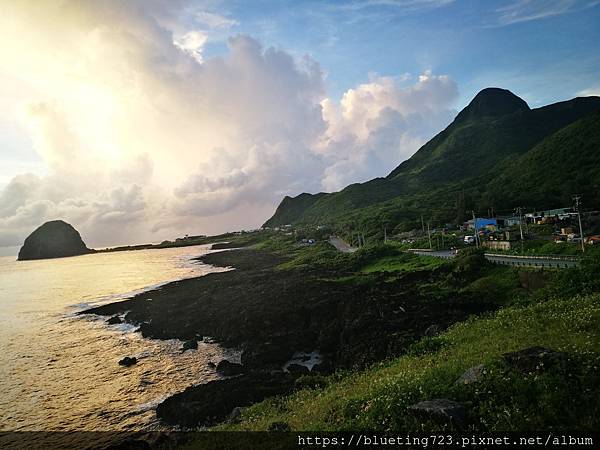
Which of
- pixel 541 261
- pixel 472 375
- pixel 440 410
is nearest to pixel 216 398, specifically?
pixel 472 375

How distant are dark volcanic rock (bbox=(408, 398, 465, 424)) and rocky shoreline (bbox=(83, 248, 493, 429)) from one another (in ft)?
48.8

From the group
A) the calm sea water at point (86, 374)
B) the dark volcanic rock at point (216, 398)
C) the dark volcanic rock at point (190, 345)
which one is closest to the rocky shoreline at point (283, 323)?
the dark volcanic rock at point (216, 398)

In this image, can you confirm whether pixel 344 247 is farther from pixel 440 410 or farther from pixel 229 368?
pixel 440 410

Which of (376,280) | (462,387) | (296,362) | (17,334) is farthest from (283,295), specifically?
(462,387)

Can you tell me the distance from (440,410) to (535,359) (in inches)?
148

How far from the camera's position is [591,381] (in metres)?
9.91

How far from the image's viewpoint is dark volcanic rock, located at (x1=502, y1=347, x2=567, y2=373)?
1098 centimetres

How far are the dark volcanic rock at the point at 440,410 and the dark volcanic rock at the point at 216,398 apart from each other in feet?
49.8

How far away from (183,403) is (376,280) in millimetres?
37093

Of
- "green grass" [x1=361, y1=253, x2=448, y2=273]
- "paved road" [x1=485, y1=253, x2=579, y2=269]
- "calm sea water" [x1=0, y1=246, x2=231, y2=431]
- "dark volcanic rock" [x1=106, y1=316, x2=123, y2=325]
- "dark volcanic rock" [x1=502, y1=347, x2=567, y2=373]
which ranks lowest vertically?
"calm sea water" [x1=0, y1=246, x2=231, y2=431]

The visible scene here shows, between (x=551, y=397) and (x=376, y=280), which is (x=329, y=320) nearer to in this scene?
(x=376, y=280)

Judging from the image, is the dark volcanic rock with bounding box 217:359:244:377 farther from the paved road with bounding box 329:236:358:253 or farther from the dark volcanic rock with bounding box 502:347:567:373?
the paved road with bounding box 329:236:358:253

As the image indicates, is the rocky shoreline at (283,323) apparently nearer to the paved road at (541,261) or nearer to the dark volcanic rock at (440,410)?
the paved road at (541,261)

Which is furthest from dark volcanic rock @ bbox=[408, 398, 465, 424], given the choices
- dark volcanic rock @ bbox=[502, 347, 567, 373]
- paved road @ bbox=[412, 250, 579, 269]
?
paved road @ bbox=[412, 250, 579, 269]
